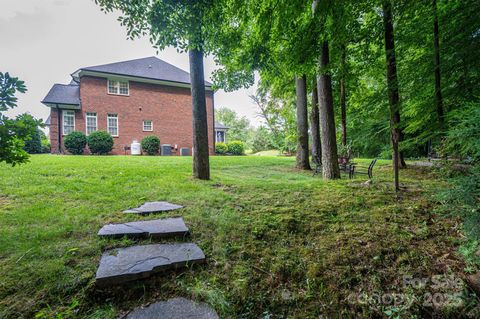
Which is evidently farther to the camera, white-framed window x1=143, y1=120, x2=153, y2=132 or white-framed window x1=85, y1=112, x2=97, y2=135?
white-framed window x1=143, y1=120, x2=153, y2=132

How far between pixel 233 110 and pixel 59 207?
5659 cm

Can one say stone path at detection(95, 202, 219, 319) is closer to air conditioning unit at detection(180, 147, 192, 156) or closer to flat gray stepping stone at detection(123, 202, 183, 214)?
flat gray stepping stone at detection(123, 202, 183, 214)

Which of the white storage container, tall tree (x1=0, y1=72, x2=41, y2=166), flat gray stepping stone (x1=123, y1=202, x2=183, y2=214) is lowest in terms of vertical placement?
flat gray stepping stone (x1=123, y1=202, x2=183, y2=214)

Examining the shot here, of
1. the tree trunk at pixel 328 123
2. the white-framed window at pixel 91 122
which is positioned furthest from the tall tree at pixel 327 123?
the white-framed window at pixel 91 122

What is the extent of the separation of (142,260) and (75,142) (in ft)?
51.8

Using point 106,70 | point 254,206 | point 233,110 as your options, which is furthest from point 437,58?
point 233,110

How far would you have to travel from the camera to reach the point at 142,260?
174 centimetres

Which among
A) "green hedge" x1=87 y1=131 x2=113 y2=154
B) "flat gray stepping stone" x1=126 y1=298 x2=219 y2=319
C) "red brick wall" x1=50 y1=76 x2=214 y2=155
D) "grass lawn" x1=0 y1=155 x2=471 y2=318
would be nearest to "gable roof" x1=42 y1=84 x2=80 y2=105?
"red brick wall" x1=50 y1=76 x2=214 y2=155

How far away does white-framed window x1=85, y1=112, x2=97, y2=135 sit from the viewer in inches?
623

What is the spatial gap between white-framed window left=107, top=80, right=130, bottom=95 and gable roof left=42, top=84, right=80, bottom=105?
7.78 ft

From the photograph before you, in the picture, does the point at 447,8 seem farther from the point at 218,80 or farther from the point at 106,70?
the point at 106,70

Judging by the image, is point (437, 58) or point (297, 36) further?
point (297, 36)

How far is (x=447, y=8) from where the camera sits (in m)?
4.37

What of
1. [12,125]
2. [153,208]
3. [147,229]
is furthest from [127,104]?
[147,229]
